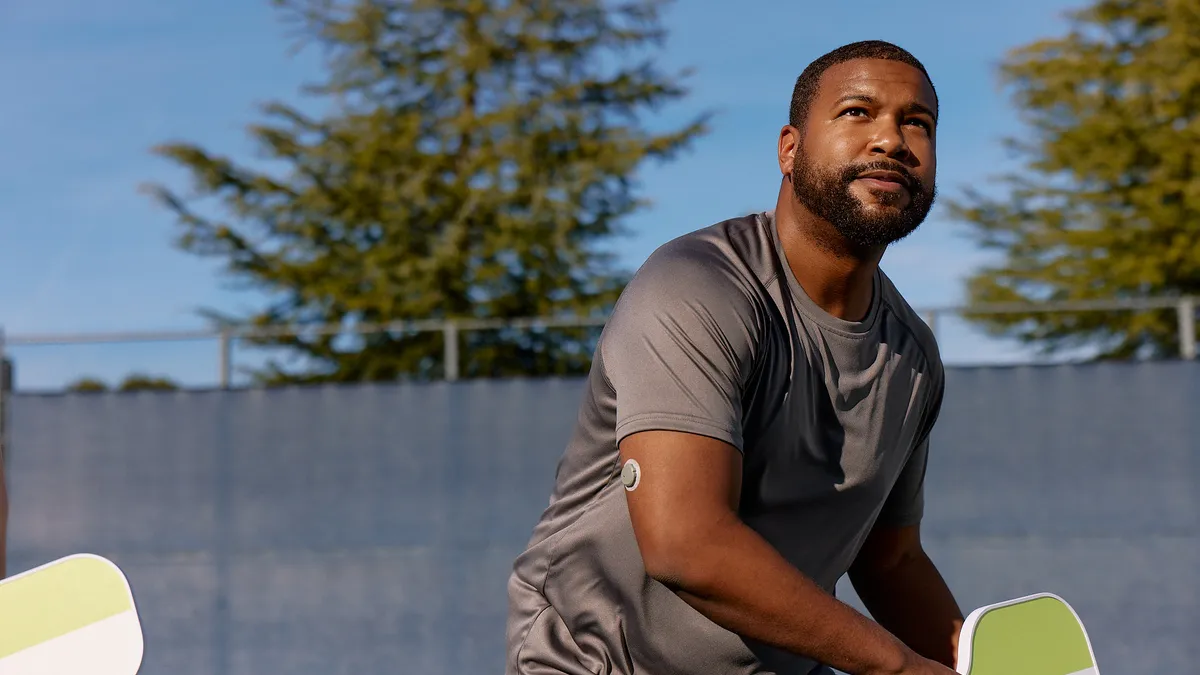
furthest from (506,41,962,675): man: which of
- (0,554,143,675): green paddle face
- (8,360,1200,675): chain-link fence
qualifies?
(8,360,1200,675): chain-link fence

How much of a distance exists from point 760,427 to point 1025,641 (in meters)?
0.38

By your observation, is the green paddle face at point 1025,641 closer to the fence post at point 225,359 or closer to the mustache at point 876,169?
the mustache at point 876,169

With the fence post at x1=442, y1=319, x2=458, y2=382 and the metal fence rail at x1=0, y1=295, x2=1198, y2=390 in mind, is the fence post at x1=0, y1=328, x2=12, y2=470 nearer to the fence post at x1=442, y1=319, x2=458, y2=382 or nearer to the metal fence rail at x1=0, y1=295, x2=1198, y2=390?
the metal fence rail at x1=0, y1=295, x2=1198, y2=390

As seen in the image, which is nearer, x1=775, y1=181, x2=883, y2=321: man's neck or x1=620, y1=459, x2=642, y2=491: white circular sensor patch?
x1=620, y1=459, x2=642, y2=491: white circular sensor patch

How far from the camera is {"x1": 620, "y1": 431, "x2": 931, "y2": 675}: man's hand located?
4.70 ft

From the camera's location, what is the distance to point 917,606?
2061 millimetres

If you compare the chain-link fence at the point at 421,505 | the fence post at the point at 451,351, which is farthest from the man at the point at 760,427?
the fence post at the point at 451,351

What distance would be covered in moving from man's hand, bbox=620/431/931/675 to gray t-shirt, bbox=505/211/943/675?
0.13 ft

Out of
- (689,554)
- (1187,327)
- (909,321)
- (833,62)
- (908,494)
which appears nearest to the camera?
(689,554)

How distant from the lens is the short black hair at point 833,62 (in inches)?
64.7

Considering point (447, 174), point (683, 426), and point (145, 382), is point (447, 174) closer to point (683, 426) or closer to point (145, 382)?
point (145, 382)

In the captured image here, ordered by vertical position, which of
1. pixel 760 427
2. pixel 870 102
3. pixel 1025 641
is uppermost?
pixel 870 102

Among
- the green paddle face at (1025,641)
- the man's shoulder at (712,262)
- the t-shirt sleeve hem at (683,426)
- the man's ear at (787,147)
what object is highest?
the man's ear at (787,147)

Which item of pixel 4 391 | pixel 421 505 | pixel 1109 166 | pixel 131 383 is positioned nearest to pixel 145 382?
pixel 131 383
